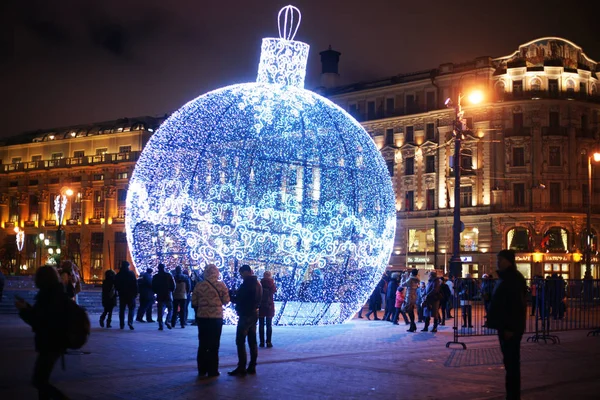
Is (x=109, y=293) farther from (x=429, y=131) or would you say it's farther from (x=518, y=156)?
(x=429, y=131)

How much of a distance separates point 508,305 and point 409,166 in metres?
51.2

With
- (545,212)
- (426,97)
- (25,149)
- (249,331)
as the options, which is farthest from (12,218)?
(249,331)

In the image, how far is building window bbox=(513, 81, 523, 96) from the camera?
5500 cm

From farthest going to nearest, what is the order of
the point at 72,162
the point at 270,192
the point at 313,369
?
the point at 72,162 → the point at 270,192 → the point at 313,369

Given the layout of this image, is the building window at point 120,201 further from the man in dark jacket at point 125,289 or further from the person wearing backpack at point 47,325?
the person wearing backpack at point 47,325

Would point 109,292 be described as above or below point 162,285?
below

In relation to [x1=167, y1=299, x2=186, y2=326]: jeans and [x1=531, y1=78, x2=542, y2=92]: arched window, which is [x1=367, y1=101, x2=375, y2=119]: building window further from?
[x1=167, y1=299, x2=186, y2=326]: jeans

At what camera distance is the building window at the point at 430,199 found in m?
57.8

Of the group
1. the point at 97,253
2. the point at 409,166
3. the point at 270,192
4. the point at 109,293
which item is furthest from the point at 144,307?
the point at 97,253

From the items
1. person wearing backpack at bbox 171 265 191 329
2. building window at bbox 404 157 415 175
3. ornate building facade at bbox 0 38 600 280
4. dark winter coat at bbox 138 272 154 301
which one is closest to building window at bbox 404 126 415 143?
ornate building facade at bbox 0 38 600 280

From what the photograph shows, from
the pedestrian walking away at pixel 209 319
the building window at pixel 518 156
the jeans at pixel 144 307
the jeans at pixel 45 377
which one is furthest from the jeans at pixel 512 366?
the building window at pixel 518 156

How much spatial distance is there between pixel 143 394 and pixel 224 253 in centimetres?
741

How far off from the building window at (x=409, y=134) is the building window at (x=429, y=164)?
204 cm

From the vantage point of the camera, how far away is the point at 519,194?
5434cm
